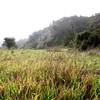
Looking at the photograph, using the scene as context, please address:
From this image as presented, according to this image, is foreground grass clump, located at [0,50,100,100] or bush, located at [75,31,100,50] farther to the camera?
bush, located at [75,31,100,50]

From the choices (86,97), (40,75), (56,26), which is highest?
(56,26)

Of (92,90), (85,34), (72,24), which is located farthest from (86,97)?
(72,24)

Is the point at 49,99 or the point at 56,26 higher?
the point at 56,26

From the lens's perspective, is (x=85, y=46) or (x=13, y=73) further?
(x=85, y=46)

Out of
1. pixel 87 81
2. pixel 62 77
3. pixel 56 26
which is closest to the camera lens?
pixel 87 81

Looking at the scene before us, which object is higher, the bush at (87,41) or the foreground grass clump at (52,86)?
the bush at (87,41)

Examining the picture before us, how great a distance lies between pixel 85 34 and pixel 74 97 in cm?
Answer: 2325

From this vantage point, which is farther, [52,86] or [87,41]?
[87,41]

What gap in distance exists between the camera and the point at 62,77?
17.7 ft

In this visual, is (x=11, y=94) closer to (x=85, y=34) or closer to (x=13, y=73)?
(x=13, y=73)

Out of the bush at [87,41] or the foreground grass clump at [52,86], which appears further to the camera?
the bush at [87,41]

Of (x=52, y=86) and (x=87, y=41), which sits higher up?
(x=87, y=41)

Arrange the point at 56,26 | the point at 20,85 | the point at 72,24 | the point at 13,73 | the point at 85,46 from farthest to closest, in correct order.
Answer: the point at 56,26
the point at 72,24
the point at 85,46
the point at 13,73
the point at 20,85

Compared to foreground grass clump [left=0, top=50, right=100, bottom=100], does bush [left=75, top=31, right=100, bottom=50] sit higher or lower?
higher
